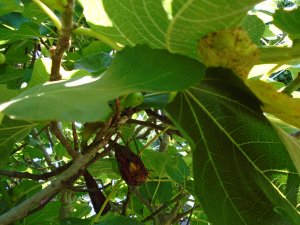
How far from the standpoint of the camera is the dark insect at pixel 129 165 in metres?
0.99

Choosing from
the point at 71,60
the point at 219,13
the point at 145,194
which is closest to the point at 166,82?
the point at 219,13

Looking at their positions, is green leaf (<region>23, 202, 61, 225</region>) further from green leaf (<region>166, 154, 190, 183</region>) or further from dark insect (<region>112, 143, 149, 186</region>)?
dark insect (<region>112, 143, 149, 186</region>)

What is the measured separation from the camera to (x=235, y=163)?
2.40 feet

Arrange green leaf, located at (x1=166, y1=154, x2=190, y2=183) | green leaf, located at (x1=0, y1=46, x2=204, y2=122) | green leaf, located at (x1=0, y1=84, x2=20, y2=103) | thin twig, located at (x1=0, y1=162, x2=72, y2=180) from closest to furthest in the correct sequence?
green leaf, located at (x1=0, y1=46, x2=204, y2=122) → green leaf, located at (x1=0, y1=84, x2=20, y2=103) → thin twig, located at (x1=0, y1=162, x2=72, y2=180) → green leaf, located at (x1=166, y1=154, x2=190, y2=183)

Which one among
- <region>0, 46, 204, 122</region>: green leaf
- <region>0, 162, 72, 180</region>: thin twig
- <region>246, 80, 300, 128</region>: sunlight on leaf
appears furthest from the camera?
<region>0, 162, 72, 180</region>: thin twig

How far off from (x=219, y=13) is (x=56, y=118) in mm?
251

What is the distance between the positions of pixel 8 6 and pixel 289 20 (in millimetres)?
974

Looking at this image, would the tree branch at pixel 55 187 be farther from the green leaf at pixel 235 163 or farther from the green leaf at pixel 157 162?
the green leaf at pixel 157 162

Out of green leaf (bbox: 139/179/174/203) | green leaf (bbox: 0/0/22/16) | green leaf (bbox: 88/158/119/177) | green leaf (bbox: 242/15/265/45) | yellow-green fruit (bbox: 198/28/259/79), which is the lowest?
green leaf (bbox: 139/179/174/203)

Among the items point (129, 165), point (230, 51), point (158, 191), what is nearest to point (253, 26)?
point (230, 51)

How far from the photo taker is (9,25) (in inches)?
60.7

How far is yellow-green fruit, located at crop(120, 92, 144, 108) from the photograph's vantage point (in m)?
0.77

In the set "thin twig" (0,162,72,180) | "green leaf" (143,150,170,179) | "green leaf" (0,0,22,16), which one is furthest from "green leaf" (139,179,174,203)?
"green leaf" (0,0,22,16)

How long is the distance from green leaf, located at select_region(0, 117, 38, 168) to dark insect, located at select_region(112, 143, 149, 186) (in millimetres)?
180
